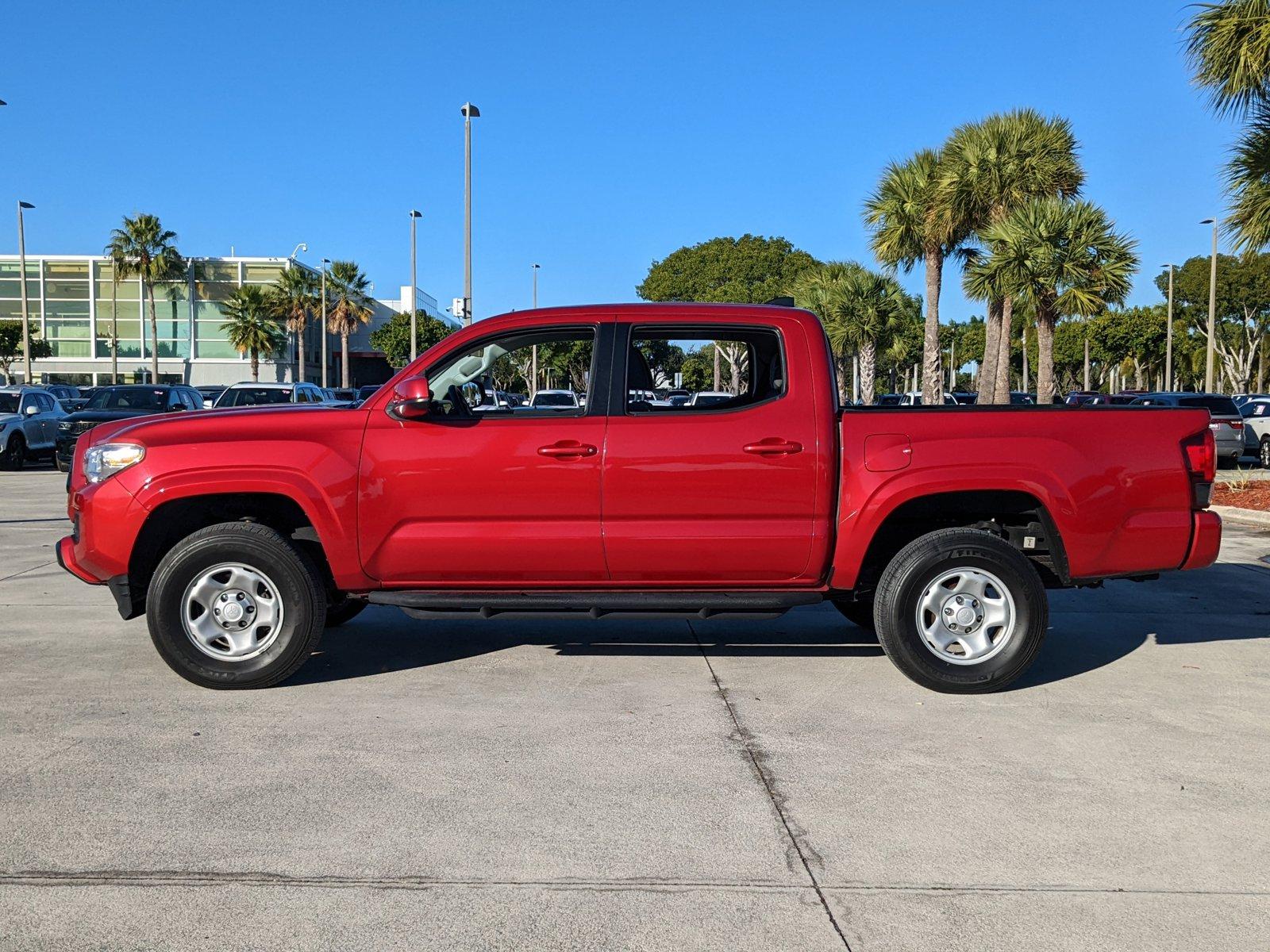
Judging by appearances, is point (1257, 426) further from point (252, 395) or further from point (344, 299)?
point (344, 299)

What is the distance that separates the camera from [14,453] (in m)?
21.9

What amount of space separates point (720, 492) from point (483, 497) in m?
1.19

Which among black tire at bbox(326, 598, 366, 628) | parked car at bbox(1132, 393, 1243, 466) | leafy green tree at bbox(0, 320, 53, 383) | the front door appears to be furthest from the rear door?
leafy green tree at bbox(0, 320, 53, 383)

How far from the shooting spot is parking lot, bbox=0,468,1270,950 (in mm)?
3395

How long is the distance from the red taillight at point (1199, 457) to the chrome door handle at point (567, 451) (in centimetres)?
303

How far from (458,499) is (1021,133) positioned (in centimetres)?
2793

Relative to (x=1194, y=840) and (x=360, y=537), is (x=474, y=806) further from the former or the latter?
(x=1194, y=840)

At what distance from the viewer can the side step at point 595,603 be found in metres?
5.83

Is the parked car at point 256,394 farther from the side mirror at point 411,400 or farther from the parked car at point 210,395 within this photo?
the side mirror at point 411,400

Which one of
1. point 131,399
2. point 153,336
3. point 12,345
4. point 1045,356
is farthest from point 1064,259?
point 12,345

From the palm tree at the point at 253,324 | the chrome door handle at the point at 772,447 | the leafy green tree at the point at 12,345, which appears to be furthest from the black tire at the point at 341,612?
the palm tree at the point at 253,324

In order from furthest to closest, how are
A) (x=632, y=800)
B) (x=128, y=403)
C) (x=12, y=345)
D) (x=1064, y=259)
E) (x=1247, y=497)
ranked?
(x=12, y=345)
(x=1064, y=259)
(x=128, y=403)
(x=1247, y=497)
(x=632, y=800)

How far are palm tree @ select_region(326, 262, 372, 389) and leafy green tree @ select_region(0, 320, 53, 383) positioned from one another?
1515 cm

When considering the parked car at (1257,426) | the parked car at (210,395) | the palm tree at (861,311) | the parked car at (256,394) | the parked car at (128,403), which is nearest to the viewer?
Result: the parked car at (128,403)
